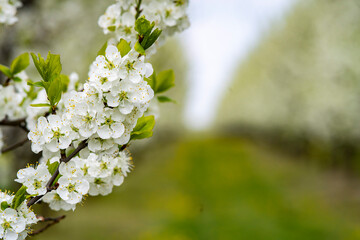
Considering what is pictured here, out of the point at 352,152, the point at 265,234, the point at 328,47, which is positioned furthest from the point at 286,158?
the point at 265,234

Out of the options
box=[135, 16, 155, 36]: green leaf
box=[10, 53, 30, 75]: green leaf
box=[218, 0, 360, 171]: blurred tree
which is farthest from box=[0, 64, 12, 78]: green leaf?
box=[218, 0, 360, 171]: blurred tree

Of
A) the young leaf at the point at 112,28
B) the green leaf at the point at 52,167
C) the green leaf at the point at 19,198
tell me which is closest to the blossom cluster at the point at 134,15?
the young leaf at the point at 112,28

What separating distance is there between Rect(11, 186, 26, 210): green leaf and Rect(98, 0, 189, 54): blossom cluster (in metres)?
0.88

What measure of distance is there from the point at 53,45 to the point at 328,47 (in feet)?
29.7

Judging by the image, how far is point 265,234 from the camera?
796 cm

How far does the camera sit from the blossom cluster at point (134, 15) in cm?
189

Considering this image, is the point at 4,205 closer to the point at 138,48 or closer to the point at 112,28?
the point at 138,48

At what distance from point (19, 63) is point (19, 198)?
3.00 ft

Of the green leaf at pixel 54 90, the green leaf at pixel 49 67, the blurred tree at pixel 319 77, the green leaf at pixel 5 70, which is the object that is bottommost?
the green leaf at pixel 54 90

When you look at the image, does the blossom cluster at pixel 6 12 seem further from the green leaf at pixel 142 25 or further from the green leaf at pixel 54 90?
the green leaf at pixel 142 25

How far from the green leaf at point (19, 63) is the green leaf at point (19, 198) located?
880 mm

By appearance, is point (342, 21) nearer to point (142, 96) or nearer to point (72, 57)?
point (72, 57)

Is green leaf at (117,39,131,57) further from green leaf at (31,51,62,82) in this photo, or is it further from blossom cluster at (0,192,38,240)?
blossom cluster at (0,192,38,240)

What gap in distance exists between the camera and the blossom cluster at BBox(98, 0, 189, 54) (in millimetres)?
1891
